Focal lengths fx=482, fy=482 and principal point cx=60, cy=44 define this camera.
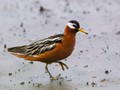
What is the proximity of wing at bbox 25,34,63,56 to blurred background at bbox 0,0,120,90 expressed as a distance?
446 millimetres

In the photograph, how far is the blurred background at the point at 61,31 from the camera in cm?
881

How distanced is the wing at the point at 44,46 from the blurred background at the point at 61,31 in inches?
17.6

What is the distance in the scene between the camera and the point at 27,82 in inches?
348

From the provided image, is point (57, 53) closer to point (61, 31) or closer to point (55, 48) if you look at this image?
point (55, 48)

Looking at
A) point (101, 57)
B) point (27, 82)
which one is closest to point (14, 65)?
point (27, 82)

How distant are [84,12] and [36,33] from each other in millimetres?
2581

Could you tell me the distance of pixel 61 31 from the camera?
12.9 meters

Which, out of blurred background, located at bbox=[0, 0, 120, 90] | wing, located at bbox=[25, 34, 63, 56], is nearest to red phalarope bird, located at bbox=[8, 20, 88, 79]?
wing, located at bbox=[25, 34, 63, 56]

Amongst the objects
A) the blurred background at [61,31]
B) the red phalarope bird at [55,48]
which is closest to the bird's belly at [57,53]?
the red phalarope bird at [55,48]

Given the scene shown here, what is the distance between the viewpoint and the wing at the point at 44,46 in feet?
29.3

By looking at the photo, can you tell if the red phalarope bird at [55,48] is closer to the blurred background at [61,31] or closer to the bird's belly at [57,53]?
the bird's belly at [57,53]

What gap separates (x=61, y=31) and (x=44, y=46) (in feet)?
12.6

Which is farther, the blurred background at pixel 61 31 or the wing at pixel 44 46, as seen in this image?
the wing at pixel 44 46

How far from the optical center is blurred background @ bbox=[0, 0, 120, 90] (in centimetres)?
881
